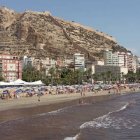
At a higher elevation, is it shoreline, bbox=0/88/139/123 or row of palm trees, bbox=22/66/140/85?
row of palm trees, bbox=22/66/140/85

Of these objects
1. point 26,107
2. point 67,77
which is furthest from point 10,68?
point 26,107

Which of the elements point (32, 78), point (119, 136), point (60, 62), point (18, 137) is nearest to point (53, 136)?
point (18, 137)

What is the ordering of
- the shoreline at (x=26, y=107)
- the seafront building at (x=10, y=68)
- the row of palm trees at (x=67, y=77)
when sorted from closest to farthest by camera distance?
the shoreline at (x=26, y=107) < the row of palm trees at (x=67, y=77) < the seafront building at (x=10, y=68)

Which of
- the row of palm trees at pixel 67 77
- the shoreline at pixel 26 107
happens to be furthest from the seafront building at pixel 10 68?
the shoreline at pixel 26 107

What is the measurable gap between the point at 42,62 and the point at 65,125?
148 metres

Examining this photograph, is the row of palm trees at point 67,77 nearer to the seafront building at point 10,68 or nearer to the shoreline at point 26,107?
the seafront building at point 10,68

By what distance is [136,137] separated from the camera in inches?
971

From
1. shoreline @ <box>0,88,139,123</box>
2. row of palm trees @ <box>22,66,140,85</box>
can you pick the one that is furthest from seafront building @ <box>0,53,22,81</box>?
shoreline @ <box>0,88,139,123</box>

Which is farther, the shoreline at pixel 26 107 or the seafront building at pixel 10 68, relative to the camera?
the seafront building at pixel 10 68

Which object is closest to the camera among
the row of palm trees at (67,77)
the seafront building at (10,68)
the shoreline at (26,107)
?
the shoreline at (26,107)

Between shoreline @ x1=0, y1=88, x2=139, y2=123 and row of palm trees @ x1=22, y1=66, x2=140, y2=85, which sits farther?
row of palm trees @ x1=22, y1=66, x2=140, y2=85

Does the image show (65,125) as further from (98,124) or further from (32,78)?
(32,78)

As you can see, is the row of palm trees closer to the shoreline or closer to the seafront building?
the seafront building

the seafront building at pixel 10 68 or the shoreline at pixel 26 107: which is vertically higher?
the seafront building at pixel 10 68
